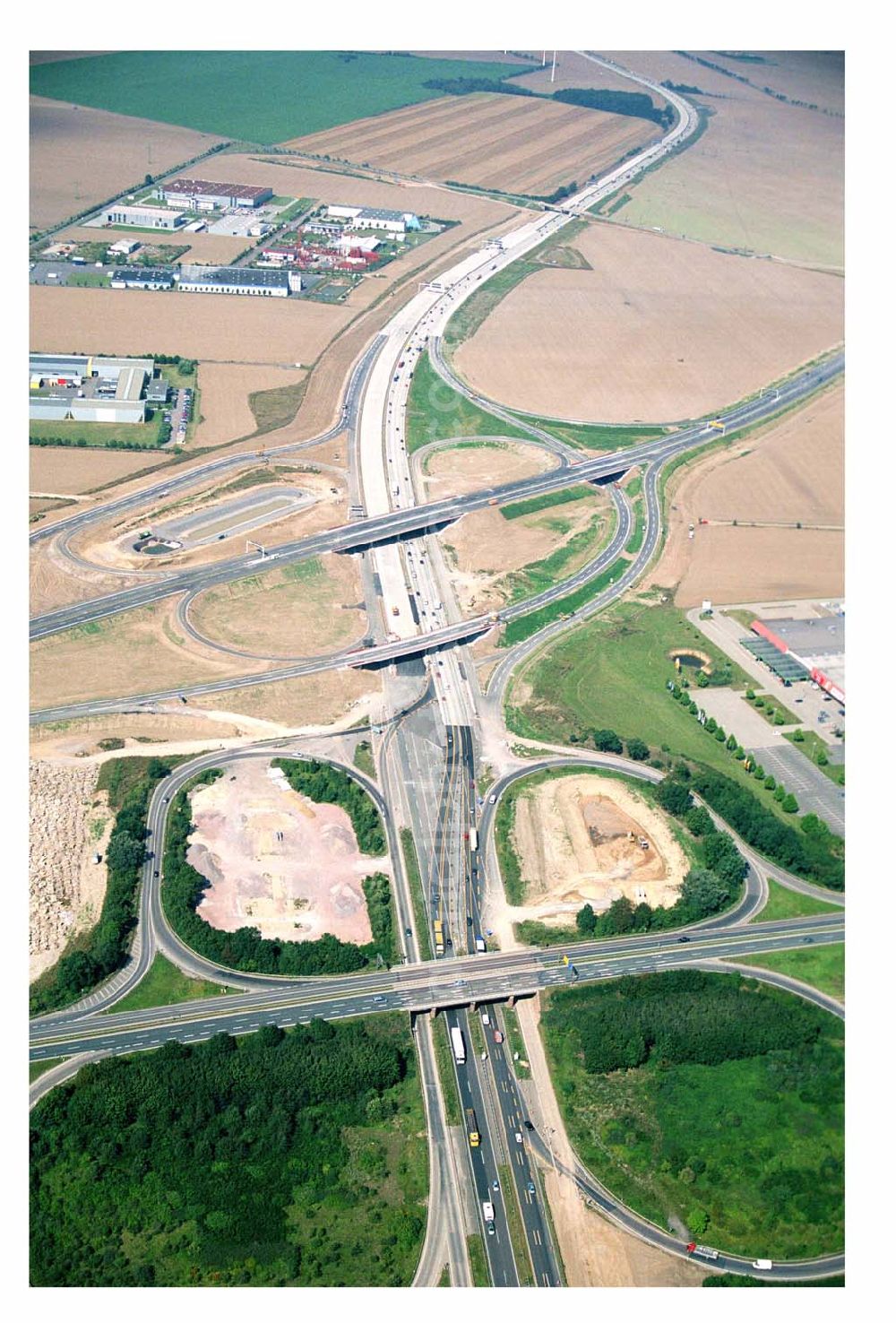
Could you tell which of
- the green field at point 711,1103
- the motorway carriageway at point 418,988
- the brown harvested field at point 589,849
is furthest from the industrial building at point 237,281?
the green field at point 711,1103

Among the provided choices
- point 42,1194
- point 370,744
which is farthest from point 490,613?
point 42,1194

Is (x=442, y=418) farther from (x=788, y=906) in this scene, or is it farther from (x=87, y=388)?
(x=788, y=906)

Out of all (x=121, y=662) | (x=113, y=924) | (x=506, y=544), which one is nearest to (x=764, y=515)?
(x=506, y=544)

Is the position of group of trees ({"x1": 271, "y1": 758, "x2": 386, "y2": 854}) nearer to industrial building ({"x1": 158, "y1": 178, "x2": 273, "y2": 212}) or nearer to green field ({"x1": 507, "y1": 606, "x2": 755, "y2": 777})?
green field ({"x1": 507, "y1": 606, "x2": 755, "y2": 777})

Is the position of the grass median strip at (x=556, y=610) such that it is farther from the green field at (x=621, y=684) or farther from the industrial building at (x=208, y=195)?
the industrial building at (x=208, y=195)

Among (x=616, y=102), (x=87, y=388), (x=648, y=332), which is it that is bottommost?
(x=87, y=388)

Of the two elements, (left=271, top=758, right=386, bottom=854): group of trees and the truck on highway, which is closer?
the truck on highway

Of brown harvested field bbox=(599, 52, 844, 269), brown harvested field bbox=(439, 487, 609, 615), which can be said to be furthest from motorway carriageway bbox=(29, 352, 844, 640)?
brown harvested field bbox=(599, 52, 844, 269)
